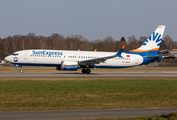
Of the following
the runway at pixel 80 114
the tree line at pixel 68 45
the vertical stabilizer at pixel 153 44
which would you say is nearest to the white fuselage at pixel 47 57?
the vertical stabilizer at pixel 153 44

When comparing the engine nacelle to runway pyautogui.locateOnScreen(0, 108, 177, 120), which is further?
the engine nacelle

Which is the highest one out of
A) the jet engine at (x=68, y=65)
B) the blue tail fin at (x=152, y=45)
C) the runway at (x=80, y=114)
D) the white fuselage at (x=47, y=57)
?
the blue tail fin at (x=152, y=45)

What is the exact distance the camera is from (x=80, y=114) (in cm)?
1130

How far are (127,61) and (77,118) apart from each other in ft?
102

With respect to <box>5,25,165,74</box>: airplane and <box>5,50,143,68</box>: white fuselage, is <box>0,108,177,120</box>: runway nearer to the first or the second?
<box>5,25,165,74</box>: airplane

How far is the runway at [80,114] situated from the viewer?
10.6 meters

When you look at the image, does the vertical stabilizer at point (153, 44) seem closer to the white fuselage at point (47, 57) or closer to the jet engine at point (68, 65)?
the white fuselage at point (47, 57)

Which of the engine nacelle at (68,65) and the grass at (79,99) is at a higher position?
the engine nacelle at (68,65)

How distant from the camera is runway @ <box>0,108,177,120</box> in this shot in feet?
34.9

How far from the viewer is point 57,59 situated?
36875 millimetres

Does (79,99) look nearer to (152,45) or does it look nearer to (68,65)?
(68,65)

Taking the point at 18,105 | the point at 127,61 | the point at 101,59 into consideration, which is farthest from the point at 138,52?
the point at 18,105

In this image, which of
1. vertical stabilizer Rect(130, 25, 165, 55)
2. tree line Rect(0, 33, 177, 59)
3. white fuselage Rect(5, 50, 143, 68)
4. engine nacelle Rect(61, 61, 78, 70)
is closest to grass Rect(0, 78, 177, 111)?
engine nacelle Rect(61, 61, 78, 70)

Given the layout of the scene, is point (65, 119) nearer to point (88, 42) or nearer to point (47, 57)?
point (47, 57)
